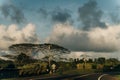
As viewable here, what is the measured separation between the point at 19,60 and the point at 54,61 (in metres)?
Result: 15.3

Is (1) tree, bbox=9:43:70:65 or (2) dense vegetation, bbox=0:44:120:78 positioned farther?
(1) tree, bbox=9:43:70:65

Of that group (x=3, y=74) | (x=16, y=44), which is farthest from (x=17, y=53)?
(x=3, y=74)

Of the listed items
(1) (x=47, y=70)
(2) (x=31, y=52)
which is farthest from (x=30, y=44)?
(1) (x=47, y=70)

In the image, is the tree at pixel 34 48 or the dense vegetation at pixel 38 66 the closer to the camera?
the dense vegetation at pixel 38 66

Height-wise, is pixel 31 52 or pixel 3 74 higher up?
pixel 31 52

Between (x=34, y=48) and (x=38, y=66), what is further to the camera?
(x=34, y=48)

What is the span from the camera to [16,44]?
150 metres

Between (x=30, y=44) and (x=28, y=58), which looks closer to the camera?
(x=28, y=58)

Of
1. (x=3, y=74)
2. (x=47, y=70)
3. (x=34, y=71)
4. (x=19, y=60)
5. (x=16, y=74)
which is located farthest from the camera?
(x=19, y=60)

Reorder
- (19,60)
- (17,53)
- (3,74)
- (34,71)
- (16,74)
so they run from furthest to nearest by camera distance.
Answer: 1. (17,53)
2. (19,60)
3. (34,71)
4. (16,74)
5. (3,74)

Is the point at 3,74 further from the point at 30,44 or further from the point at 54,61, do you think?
the point at 30,44

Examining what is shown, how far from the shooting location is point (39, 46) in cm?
15275

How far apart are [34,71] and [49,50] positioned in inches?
2454

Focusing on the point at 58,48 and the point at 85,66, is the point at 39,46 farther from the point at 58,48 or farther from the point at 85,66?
the point at 85,66
